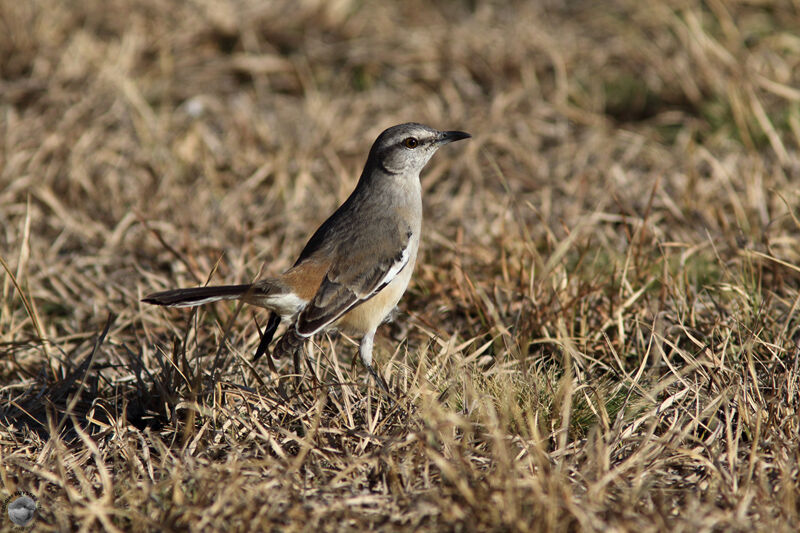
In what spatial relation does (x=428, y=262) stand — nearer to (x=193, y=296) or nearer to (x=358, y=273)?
(x=358, y=273)

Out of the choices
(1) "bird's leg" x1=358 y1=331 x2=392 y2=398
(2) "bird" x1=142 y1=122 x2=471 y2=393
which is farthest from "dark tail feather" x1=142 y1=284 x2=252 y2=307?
(1) "bird's leg" x1=358 y1=331 x2=392 y2=398

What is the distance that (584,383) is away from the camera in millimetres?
4527

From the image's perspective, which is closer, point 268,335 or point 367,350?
point 268,335

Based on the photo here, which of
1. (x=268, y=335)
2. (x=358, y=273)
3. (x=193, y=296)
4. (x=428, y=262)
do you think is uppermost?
(x=193, y=296)

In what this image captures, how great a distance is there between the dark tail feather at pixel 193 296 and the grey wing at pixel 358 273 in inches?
17.1

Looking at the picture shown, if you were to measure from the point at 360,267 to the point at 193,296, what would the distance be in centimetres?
111

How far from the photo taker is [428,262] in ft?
20.7

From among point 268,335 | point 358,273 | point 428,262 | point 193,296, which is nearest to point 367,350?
point 358,273

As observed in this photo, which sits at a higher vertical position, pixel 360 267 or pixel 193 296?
pixel 193 296

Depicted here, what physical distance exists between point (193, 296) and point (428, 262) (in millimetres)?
2288

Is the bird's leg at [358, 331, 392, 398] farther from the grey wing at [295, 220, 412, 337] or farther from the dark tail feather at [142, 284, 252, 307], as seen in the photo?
the dark tail feather at [142, 284, 252, 307]

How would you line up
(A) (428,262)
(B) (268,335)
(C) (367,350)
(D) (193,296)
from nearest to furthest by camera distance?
1. (D) (193,296)
2. (B) (268,335)
3. (C) (367,350)
4. (A) (428,262)

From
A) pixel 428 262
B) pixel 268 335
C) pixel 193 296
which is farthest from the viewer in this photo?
pixel 428 262

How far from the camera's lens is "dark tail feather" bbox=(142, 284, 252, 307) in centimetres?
434
